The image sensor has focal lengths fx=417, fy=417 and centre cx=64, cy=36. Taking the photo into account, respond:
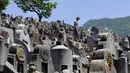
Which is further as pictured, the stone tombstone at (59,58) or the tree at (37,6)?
the tree at (37,6)

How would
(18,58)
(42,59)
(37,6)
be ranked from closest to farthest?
(18,58) < (42,59) < (37,6)

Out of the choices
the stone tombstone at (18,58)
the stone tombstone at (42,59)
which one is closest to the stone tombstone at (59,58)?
the stone tombstone at (42,59)

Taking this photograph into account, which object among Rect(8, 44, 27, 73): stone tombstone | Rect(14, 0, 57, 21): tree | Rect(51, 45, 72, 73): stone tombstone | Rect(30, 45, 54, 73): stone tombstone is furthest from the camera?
Rect(14, 0, 57, 21): tree

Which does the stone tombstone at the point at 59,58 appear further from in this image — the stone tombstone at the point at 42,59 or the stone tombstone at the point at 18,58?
the stone tombstone at the point at 18,58

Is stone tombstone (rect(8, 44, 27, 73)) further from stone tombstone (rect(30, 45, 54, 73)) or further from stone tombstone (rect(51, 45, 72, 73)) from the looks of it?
stone tombstone (rect(51, 45, 72, 73))

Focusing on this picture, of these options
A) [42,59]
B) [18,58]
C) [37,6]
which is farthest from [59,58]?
[37,6]

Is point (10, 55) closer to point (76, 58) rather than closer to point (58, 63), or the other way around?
point (58, 63)

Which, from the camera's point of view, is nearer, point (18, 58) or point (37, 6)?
point (18, 58)

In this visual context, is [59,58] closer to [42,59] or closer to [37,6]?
[42,59]

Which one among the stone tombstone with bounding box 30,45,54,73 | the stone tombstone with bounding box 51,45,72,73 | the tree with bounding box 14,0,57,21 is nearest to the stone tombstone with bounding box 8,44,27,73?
the stone tombstone with bounding box 30,45,54,73

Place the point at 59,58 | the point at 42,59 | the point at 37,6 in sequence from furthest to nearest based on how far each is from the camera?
the point at 37,6 < the point at 59,58 < the point at 42,59

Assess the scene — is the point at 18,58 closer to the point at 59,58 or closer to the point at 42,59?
the point at 42,59

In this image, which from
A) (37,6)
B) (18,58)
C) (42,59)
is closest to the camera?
(18,58)

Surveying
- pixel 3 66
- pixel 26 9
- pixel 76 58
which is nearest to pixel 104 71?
pixel 76 58
